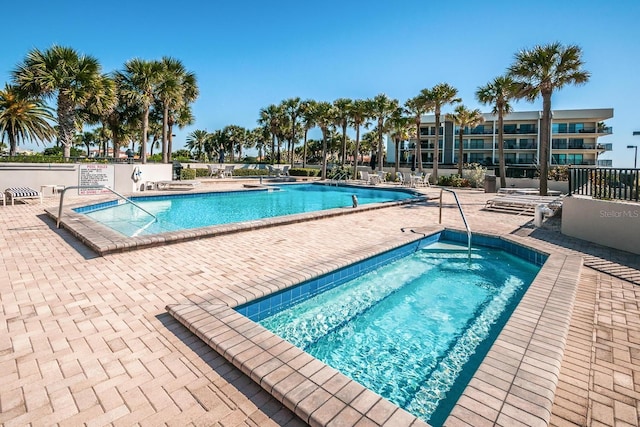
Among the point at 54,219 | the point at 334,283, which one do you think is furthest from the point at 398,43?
the point at 54,219

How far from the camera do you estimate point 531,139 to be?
43219 mm

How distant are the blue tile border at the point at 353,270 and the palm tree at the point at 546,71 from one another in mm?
10143

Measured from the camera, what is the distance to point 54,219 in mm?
8461

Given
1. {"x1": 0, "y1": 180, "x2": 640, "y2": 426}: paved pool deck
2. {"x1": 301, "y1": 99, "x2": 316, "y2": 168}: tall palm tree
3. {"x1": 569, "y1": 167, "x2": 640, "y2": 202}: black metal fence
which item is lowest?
{"x1": 0, "y1": 180, "x2": 640, "y2": 426}: paved pool deck

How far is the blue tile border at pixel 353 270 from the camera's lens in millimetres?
3984

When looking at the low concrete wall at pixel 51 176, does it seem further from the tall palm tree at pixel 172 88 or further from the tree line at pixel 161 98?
the tall palm tree at pixel 172 88

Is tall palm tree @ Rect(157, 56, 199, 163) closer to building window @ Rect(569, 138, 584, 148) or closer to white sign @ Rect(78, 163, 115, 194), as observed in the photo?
white sign @ Rect(78, 163, 115, 194)

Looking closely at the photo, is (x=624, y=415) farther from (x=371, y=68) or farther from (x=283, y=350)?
(x=371, y=68)

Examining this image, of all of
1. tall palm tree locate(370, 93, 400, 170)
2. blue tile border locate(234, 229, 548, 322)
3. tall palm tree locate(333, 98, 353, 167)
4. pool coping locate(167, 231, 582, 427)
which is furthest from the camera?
tall palm tree locate(333, 98, 353, 167)

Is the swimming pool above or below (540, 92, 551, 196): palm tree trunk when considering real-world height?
below

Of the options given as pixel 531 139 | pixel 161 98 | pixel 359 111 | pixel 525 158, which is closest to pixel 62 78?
pixel 161 98

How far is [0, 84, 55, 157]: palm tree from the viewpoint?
51.2 feet

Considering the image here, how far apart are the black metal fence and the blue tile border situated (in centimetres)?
226

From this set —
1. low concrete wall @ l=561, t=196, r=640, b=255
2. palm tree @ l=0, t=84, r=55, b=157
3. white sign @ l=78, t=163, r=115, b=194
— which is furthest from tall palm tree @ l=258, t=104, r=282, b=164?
low concrete wall @ l=561, t=196, r=640, b=255
